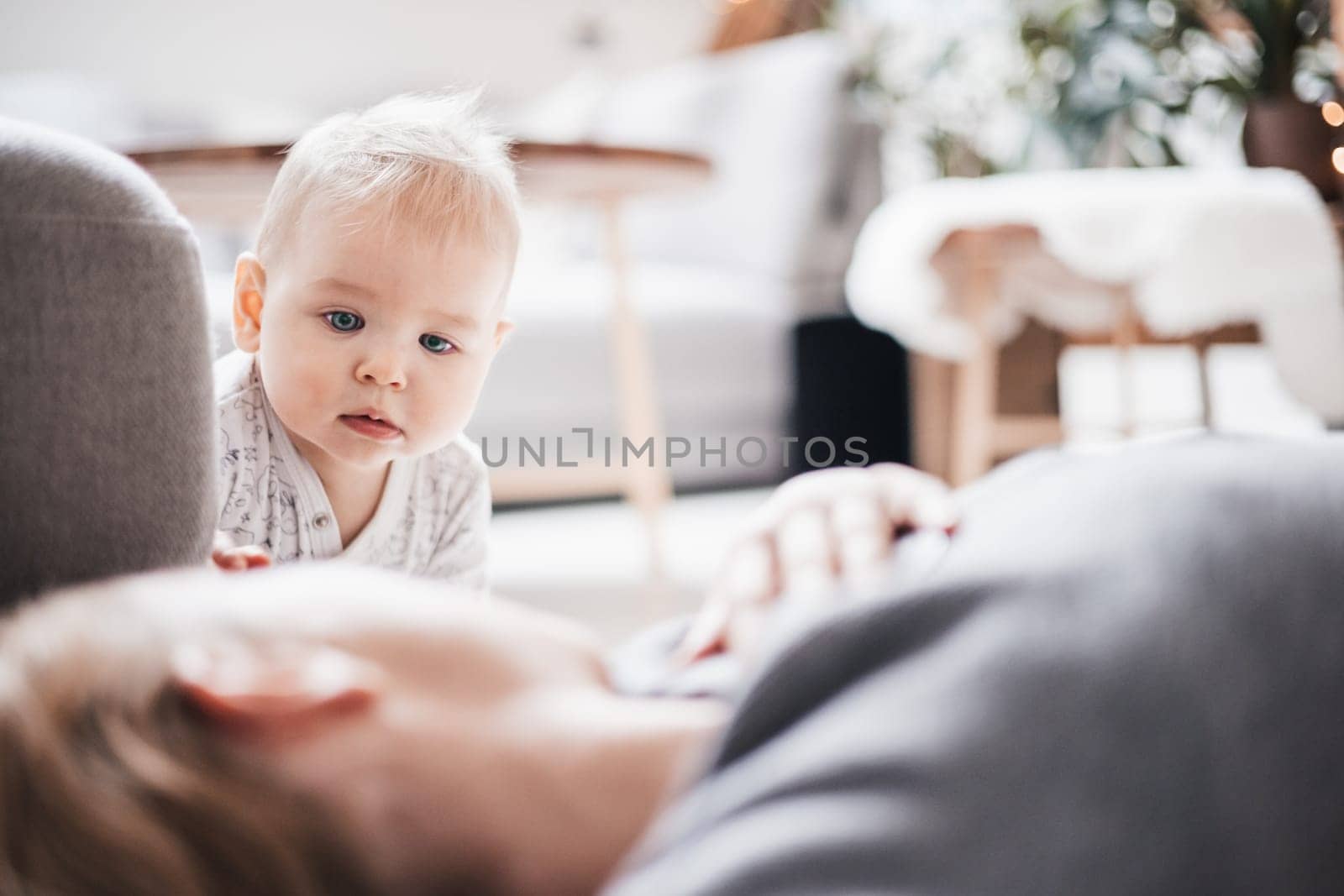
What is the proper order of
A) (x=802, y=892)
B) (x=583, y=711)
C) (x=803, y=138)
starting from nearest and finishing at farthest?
1. (x=802, y=892)
2. (x=583, y=711)
3. (x=803, y=138)

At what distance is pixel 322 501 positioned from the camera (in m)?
0.78

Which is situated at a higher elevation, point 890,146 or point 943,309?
point 890,146

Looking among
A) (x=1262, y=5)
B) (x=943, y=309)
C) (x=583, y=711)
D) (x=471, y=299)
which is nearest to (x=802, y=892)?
(x=583, y=711)

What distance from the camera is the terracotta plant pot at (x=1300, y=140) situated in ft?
7.62

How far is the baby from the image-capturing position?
0.73 m

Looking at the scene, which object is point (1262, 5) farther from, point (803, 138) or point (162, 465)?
point (162, 465)

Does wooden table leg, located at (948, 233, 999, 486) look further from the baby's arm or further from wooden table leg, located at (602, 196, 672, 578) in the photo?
the baby's arm

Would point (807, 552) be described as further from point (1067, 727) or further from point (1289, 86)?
point (1289, 86)

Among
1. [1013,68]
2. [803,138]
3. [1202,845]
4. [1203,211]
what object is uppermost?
[1013,68]

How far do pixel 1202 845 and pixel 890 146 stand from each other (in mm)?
3121

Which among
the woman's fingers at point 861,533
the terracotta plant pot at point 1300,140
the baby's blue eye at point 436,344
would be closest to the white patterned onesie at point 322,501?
the baby's blue eye at point 436,344

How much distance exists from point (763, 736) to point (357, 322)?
48cm

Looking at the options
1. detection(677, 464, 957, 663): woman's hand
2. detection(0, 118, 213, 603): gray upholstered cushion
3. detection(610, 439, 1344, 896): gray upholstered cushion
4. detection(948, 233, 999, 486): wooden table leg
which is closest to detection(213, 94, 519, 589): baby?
detection(0, 118, 213, 603): gray upholstered cushion

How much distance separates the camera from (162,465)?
50 cm
